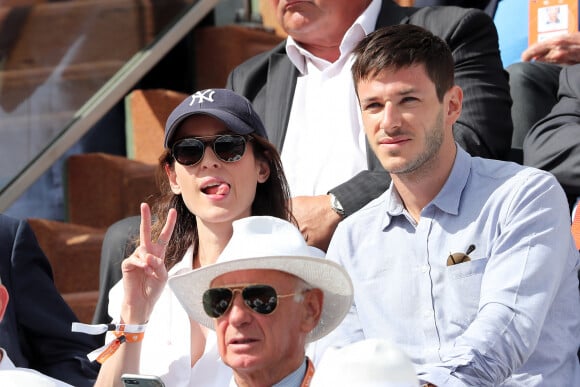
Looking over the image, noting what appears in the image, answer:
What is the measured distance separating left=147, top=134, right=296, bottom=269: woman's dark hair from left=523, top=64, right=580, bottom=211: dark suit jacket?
91 centimetres

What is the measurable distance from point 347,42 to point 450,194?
1292 mm

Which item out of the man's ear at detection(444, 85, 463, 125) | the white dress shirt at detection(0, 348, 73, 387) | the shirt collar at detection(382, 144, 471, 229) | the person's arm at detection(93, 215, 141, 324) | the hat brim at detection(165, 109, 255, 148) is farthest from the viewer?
the person's arm at detection(93, 215, 141, 324)

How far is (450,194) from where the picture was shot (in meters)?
3.76

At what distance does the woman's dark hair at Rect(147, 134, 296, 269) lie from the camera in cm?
414

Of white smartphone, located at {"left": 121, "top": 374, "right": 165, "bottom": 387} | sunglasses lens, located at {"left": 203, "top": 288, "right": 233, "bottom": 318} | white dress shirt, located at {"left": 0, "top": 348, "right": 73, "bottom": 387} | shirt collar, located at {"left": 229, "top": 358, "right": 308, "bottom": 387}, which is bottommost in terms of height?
white smartphone, located at {"left": 121, "top": 374, "right": 165, "bottom": 387}

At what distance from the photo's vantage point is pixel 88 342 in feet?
14.6

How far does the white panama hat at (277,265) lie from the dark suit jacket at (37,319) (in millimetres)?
980

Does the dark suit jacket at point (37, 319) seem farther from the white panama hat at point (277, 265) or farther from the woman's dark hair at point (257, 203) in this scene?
the white panama hat at point (277, 265)

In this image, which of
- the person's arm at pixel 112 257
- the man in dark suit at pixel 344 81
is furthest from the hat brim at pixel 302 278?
the person's arm at pixel 112 257

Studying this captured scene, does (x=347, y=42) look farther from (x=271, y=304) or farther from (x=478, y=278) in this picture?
(x=271, y=304)

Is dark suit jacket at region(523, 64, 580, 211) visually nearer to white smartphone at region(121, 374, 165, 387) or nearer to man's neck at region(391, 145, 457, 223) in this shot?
man's neck at region(391, 145, 457, 223)

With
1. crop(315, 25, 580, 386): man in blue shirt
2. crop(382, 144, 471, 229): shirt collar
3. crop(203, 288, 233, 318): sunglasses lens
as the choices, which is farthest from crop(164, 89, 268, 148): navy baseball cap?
crop(203, 288, 233, 318): sunglasses lens

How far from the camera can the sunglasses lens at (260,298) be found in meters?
3.21

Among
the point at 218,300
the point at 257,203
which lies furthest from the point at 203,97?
the point at 218,300
